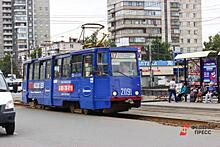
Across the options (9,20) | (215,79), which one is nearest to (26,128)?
(215,79)

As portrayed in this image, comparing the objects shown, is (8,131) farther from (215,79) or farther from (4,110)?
(215,79)

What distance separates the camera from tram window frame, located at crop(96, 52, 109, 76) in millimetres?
20734

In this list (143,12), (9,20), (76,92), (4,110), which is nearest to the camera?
(4,110)

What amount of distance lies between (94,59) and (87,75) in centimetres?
95

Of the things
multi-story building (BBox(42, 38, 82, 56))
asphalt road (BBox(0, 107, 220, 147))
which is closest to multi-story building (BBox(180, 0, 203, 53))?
multi-story building (BBox(42, 38, 82, 56))

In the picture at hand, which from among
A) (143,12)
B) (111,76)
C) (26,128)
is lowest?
(26,128)

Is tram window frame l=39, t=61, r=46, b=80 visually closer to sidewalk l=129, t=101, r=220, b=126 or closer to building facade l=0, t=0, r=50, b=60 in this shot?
sidewalk l=129, t=101, r=220, b=126

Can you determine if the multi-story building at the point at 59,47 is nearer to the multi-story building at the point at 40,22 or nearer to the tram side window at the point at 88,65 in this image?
the tram side window at the point at 88,65

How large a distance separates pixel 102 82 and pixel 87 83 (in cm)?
93

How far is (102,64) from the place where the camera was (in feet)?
68.2

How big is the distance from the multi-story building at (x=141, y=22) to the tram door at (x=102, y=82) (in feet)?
273

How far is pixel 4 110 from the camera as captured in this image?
13188 mm

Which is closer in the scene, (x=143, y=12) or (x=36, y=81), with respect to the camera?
(x=36, y=81)

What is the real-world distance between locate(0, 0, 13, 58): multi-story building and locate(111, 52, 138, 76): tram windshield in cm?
12878
